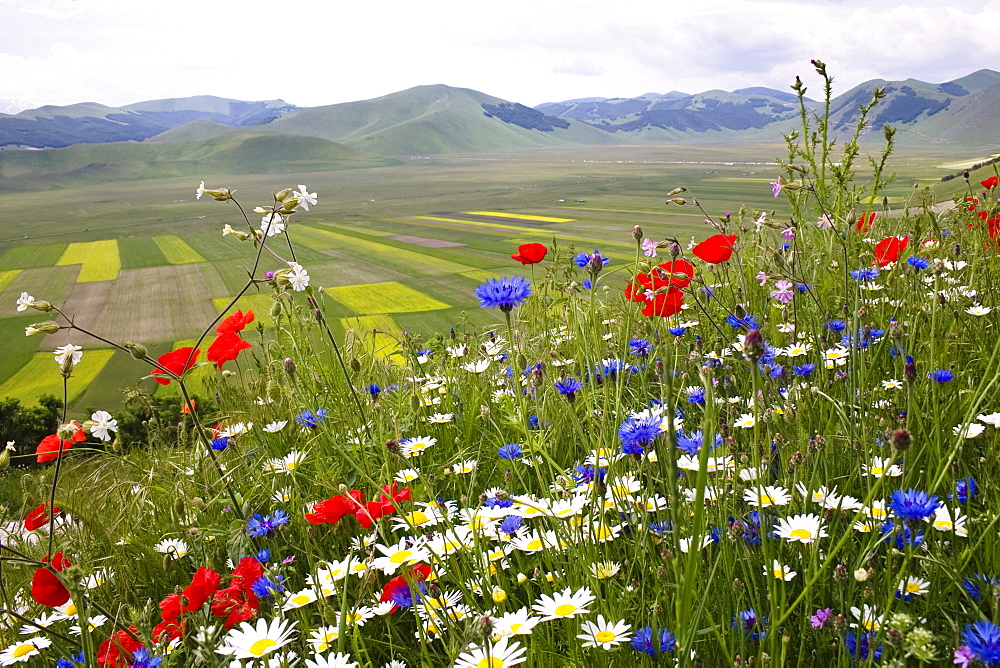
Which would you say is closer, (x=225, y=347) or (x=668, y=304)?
(x=668, y=304)

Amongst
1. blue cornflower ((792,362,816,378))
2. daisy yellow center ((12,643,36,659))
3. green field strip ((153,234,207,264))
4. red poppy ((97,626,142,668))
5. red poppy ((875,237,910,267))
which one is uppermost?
red poppy ((875,237,910,267))

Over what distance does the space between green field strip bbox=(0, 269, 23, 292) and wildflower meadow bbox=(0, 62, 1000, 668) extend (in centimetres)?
4351

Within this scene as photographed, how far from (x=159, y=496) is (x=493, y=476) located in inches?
66.9

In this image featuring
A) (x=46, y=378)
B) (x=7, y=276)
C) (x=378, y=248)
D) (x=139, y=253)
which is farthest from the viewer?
(x=139, y=253)

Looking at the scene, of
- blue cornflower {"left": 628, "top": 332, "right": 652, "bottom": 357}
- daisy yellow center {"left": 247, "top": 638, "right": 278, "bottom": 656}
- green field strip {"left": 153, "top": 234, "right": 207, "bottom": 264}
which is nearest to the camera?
daisy yellow center {"left": 247, "top": 638, "right": 278, "bottom": 656}

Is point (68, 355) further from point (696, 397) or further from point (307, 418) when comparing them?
point (696, 397)

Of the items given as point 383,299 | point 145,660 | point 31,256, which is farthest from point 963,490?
point 31,256

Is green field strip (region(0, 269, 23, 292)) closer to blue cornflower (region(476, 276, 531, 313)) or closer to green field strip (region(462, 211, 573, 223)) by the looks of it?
green field strip (region(462, 211, 573, 223))

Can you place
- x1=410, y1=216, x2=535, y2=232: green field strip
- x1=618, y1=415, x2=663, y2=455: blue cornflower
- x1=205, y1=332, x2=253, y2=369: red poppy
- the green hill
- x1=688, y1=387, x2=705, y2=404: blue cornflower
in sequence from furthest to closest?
the green hill → x1=410, y1=216, x2=535, y2=232: green field strip → x1=205, y1=332, x2=253, y2=369: red poppy → x1=688, y1=387, x2=705, y2=404: blue cornflower → x1=618, y1=415, x2=663, y2=455: blue cornflower

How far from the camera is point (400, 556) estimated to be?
175cm

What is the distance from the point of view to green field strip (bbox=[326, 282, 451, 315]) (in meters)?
27.8

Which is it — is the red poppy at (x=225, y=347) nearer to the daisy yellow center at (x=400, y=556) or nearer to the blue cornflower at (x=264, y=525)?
the blue cornflower at (x=264, y=525)

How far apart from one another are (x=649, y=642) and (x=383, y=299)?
2921cm

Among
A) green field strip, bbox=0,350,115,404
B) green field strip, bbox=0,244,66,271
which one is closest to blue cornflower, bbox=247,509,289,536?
green field strip, bbox=0,350,115,404
